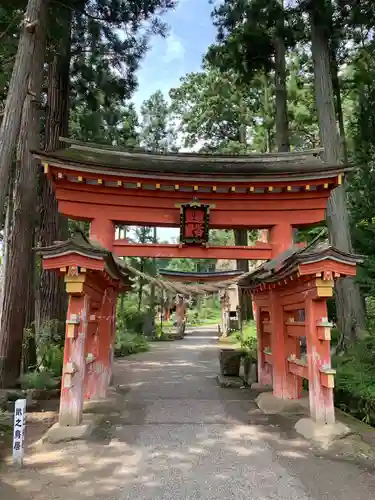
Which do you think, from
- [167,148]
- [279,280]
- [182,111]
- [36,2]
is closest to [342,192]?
[279,280]

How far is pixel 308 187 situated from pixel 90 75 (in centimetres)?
769

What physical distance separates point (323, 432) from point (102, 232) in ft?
16.6

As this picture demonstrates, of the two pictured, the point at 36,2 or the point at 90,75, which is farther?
the point at 90,75

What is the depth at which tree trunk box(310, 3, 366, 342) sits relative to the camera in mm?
9516

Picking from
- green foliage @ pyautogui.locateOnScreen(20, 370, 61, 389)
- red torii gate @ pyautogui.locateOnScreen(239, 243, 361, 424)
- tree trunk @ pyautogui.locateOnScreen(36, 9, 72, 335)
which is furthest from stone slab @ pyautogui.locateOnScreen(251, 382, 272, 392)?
tree trunk @ pyautogui.locateOnScreen(36, 9, 72, 335)

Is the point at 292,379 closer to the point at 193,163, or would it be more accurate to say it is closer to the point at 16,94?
the point at 193,163

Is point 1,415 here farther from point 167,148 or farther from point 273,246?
point 167,148

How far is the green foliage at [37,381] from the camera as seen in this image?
27.1ft

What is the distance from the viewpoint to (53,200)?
11.2 meters

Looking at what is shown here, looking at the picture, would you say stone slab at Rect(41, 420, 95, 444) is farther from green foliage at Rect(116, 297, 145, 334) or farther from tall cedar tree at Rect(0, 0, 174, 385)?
green foliage at Rect(116, 297, 145, 334)

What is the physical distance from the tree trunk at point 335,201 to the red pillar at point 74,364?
6456mm

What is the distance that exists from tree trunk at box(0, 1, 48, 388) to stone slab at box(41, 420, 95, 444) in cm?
316

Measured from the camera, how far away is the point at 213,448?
208 inches

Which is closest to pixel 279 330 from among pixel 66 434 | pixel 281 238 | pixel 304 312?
pixel 304 312
